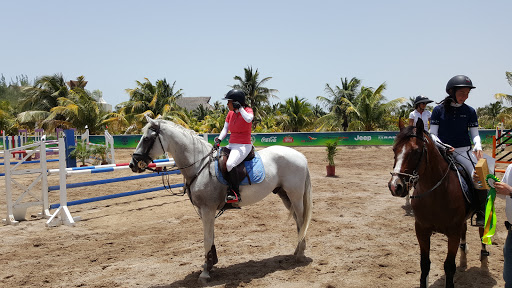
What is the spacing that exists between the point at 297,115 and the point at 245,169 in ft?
94.5

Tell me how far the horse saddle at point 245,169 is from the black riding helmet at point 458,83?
2581mm

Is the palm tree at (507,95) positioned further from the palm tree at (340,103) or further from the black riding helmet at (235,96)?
the black riding helmet at (235,96)

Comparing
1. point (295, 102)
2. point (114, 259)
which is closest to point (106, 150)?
point (114, 259)

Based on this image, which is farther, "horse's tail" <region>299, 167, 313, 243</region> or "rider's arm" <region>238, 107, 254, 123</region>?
"horse's tail" <region>299, 167, 313, 243</region>

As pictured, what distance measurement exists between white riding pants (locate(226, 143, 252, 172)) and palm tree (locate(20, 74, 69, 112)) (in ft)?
116

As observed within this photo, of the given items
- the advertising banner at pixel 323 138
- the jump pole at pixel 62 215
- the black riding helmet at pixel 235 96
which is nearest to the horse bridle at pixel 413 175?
the black riding helmet at pixel 235 96

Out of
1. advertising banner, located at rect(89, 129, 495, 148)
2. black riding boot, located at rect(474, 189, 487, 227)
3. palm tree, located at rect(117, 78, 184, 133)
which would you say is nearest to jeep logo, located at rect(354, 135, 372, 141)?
advertising banner, located at rect(89, 129, 495, 148)

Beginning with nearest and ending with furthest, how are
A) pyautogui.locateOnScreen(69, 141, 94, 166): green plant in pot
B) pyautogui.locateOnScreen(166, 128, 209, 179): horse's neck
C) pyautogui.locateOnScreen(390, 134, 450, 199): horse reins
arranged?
pyautogui.locateOnScreen(390, 134, 450, 199): horse reins → pyautogui.locateOnScreen(166, 128, 209, 179): horse's neck → pyautogui.locateOnScreen(69, 141, 94, 166): green plant in pot

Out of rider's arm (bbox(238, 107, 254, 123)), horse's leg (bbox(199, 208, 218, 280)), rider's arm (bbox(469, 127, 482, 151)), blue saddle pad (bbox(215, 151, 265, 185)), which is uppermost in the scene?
rider's arm (bbox(238, 107, 254, 123))

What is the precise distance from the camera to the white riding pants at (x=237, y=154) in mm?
4812

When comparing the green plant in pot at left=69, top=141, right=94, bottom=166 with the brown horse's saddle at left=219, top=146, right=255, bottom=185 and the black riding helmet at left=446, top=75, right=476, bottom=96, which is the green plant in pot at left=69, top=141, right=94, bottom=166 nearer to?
the brown horse's saddle at left=219, top=146, right=255, bottom=185

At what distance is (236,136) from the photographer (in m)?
5.03

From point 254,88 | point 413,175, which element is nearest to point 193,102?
point 254,88

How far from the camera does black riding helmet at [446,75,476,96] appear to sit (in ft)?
13.2
